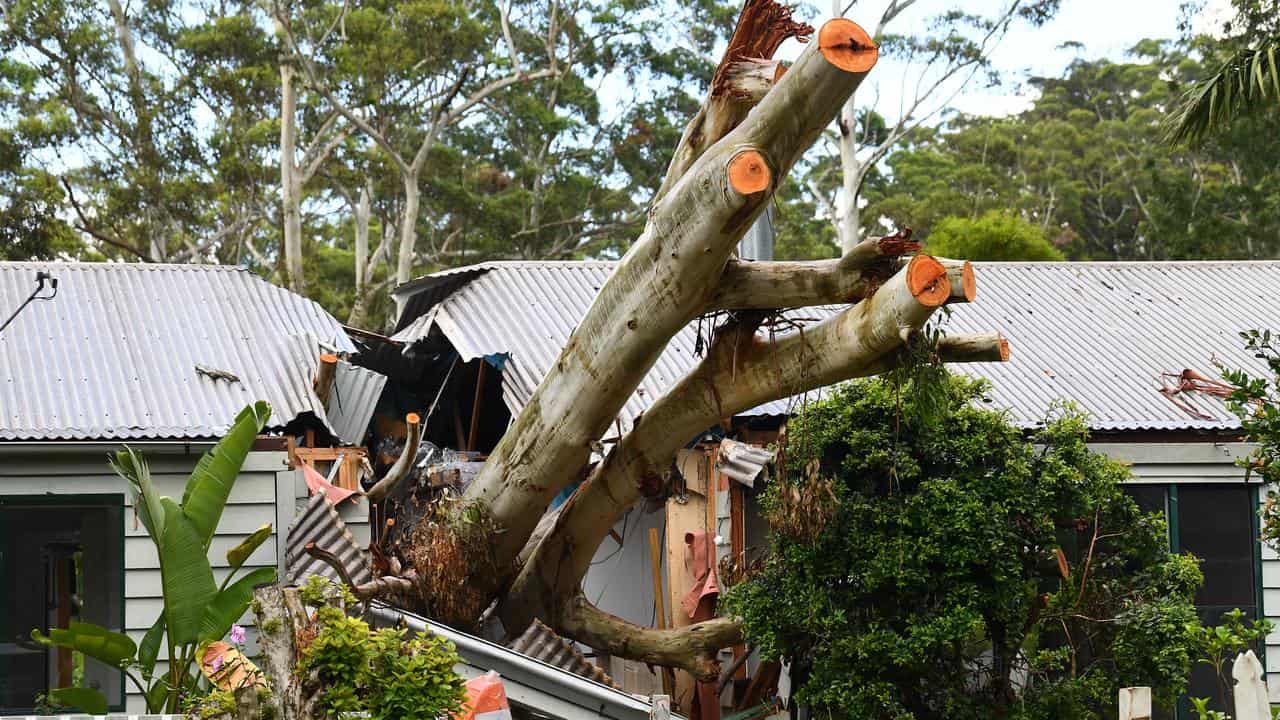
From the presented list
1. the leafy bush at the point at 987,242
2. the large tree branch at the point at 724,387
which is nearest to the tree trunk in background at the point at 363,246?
the leafy bush at the point at 987,242

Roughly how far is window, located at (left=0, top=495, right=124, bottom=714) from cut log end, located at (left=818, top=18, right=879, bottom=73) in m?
6.07

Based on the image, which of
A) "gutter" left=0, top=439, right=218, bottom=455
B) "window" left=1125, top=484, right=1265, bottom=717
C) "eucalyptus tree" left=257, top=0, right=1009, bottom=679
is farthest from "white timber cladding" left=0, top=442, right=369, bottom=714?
"window" left=1125, top=484, right=1265, bottom=717

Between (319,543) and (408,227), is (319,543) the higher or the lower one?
the lower one

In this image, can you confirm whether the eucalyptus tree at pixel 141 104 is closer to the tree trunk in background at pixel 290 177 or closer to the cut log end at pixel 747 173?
the tree trunk in background at pixel 290 177

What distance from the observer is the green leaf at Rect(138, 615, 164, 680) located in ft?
28.1

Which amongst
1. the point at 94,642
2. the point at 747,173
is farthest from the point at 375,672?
the point at 94,642

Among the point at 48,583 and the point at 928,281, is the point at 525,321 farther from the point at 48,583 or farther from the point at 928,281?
the point at 928,281

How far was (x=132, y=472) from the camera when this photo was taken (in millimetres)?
9102

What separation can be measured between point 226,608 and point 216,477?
0.85 m

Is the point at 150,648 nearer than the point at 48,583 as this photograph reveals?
Yes

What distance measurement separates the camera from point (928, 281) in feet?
21.7

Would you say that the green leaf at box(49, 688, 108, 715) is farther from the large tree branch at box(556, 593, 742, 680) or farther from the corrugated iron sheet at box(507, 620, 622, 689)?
the large tree branch at box(556, 593, 742, 680)

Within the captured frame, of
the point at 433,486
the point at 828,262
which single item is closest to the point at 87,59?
the point at 433,486

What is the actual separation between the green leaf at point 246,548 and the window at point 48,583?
1.00 metres
